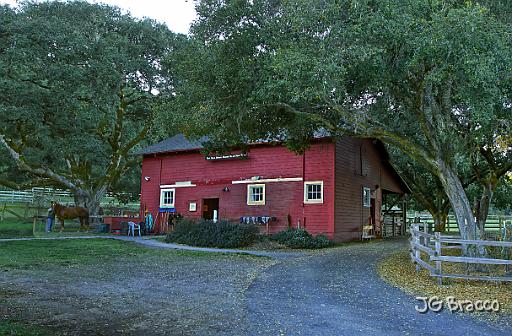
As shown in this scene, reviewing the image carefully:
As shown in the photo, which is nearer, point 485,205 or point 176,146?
point 485,205

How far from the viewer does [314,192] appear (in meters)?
21.0

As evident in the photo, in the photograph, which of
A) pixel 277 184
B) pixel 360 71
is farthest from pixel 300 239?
pixel 360 71

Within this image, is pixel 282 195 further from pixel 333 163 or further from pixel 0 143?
pixel 0 143

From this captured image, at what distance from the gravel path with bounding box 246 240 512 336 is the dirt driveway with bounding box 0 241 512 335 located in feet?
0.05

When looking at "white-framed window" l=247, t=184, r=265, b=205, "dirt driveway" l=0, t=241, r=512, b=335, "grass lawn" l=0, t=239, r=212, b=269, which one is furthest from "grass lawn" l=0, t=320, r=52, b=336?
"white-framed window" l=247, t=184, r=265, b=205

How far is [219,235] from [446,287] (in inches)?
409

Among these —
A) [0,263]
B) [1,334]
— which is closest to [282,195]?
[0,263]

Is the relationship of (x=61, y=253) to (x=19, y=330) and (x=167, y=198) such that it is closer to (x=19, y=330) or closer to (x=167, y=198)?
(x=19, y=330)

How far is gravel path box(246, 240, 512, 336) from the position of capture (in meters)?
6.09

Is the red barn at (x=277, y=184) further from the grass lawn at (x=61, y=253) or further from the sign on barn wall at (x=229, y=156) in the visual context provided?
the grass lawn at (x=61, y=253)

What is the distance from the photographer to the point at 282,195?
854 inches

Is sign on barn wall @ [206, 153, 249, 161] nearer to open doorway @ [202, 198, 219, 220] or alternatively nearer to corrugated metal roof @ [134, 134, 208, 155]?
corrugated metal roof @ [134, 134, 208, 155]

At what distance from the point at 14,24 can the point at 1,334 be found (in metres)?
18.6

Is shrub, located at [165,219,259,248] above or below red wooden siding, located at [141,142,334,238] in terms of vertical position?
below
